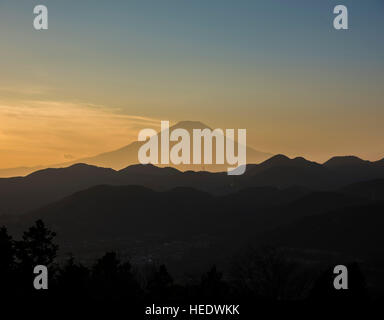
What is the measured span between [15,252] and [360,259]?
162 m

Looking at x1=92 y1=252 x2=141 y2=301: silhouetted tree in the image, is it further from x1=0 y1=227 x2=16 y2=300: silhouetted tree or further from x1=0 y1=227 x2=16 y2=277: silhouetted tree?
x1=0 y1=227 x2=16 y2=277: silhouetted tree

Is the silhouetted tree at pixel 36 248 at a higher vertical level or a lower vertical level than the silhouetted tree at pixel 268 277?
higher

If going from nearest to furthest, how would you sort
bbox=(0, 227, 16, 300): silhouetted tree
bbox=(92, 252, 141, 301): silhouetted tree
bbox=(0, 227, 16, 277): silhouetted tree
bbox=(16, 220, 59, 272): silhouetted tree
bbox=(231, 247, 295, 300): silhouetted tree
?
bbox=(0, 227, 16, 300): silhouetted tree → bbox=(0, 227, 16, 277): silhouetted tree → bbox=(16, 220, 59, 272): silhouetted tree → bbox=(92, 252, 141, 301): silhouetted tree → bbox=(231, 247, 295, 300): silhouetted tree

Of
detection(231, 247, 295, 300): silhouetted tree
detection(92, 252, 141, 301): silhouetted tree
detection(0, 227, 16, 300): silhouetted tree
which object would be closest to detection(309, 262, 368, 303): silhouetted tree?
detection(231, 247, 295, 300): silhouetted tree

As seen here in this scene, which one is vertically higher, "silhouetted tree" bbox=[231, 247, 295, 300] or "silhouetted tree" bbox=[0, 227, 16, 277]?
"silhouetted tree" bbox=[0, 227, 16, 277]

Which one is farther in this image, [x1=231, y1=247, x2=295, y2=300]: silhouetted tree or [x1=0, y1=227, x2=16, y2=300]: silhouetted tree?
[x1=231, y1=247, x2=295, y2=300]: silhouetted tree

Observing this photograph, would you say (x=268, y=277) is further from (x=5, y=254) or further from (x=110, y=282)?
(x=5, y=254)

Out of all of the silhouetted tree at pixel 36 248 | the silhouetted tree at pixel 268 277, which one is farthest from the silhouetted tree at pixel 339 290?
the silhouetted tree at pixel 36 248

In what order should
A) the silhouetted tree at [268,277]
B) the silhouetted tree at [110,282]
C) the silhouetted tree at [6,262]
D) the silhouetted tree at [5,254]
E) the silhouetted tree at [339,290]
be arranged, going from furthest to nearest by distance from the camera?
the silhouetted tree at [268,277] < the silhouetted tree at [110,282] < the silhouetted tree at [339,290] < the silhouetted tree at [5,254] < the silhouetted tree at [6,262]

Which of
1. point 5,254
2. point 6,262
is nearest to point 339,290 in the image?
point 6,262

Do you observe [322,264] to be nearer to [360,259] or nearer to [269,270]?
[360,259]

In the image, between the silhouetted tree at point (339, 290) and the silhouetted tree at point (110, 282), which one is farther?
the silhouetted tree at point (110, 282)

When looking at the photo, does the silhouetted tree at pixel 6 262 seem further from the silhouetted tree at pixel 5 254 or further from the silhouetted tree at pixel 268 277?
the silhouetted tree at pixel 268 277
